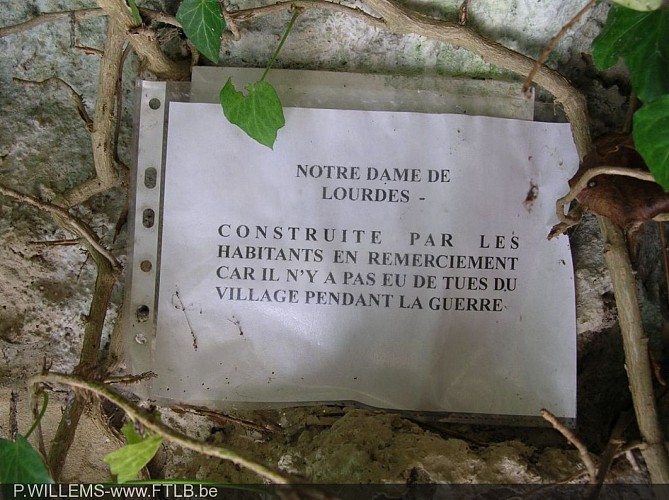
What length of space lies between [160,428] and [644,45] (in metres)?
0.72

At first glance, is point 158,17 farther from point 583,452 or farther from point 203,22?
point 583,452

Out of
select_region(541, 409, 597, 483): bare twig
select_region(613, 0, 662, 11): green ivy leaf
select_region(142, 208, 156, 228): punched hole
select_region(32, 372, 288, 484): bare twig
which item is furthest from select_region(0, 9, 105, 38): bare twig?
select_region(541, 409, 597, 483): bare twig

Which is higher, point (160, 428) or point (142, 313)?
point (142, 313)

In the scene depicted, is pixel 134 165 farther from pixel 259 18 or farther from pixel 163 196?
pixel 259 18

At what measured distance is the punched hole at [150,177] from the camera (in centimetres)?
87

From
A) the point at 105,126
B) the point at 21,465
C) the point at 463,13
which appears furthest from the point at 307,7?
the point at 21,465

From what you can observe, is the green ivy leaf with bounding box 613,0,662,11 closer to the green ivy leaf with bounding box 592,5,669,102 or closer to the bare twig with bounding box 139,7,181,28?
the green ivy leaf with bounding box 592,5,669,102

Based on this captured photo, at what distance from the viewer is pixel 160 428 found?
624mm

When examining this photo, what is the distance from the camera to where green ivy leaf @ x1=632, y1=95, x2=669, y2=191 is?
24.7 inches

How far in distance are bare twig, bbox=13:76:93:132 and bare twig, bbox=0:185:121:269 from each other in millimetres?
126

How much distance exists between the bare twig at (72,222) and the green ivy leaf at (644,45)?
737 mm

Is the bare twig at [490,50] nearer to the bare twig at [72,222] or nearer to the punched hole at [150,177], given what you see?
the punched hole at [150,177]

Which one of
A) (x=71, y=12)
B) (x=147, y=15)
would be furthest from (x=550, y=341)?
(x=71, y=12)

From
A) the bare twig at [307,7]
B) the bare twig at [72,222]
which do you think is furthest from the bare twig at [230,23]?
the bare twig at [72,222]
